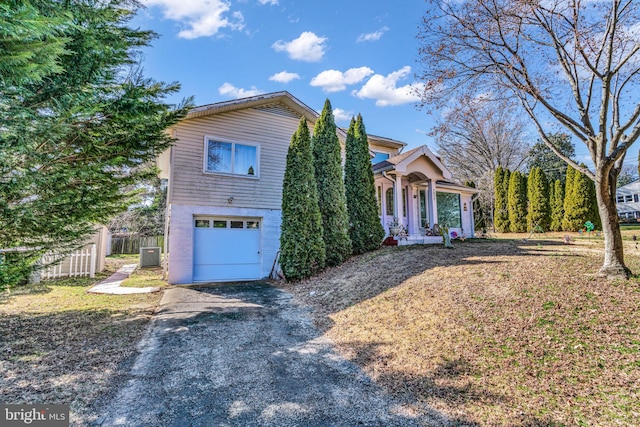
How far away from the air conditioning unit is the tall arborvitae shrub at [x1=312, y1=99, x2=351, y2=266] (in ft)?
36.1

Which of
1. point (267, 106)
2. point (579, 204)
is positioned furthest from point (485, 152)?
point (267, 106)

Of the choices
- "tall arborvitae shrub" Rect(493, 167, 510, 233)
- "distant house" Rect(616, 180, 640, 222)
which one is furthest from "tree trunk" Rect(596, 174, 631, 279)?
"distant house" Rect(616, 180, 640, 222)

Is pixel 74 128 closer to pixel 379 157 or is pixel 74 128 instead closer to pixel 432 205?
pixel 432 205

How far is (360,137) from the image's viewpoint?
11914mm

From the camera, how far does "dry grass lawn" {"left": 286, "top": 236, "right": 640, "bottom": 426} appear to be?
2.86 metres

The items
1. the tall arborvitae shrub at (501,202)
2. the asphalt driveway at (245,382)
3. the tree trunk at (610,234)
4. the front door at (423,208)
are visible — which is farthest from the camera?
the tall arborvitae shrub at (501,202)

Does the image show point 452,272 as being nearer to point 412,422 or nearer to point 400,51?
point 412,422

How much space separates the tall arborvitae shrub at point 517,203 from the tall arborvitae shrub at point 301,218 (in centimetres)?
1634

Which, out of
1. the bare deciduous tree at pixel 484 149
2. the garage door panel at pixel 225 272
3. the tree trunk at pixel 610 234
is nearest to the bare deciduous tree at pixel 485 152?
the bare deciduous tree at pixel 484 149

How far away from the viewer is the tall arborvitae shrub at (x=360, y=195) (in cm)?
1111

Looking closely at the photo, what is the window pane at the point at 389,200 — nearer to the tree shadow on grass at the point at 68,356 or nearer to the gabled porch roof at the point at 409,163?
the gabled porch roof at the point at 409,163

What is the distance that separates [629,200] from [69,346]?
157 ft

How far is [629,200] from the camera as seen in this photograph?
32938 millimetres

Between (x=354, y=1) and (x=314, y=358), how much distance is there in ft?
32.3
